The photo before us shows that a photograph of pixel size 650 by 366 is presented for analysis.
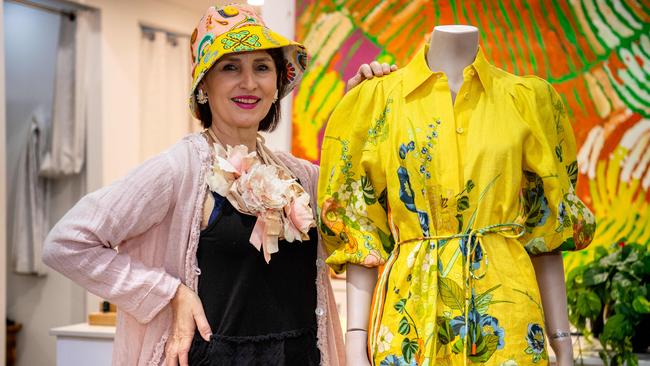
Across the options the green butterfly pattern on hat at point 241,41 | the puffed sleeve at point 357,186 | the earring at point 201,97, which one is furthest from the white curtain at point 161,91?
the puffed sleeve at point 357,186

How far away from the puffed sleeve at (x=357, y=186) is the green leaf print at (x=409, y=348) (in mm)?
163

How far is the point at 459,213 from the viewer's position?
4.93 ft

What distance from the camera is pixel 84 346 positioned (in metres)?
3.04

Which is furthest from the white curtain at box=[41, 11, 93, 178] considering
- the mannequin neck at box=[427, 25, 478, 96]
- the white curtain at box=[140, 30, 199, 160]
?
the mannequin neck at box=[427, 25, 478, 96]

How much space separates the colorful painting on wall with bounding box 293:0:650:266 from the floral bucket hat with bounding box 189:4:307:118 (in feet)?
4.90

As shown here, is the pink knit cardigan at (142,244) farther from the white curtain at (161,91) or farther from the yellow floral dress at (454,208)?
the white curtain at (161,91)

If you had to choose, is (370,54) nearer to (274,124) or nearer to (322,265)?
(274,124)

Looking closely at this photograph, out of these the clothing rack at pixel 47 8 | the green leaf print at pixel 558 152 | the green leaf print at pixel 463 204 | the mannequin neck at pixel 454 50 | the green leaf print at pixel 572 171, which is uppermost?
the clothing rack at pixel 47 8

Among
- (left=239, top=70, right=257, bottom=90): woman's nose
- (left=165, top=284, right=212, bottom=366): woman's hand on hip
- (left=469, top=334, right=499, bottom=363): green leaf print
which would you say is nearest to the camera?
(left=469, top=334, right=499, bottom=363): green leaf print

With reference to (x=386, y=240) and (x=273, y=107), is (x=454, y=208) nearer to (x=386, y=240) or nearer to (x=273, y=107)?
(x=386, y=240)

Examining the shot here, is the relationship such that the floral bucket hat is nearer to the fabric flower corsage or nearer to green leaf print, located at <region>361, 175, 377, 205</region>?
the fabric flower corsage

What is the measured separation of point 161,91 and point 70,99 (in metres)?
0.76

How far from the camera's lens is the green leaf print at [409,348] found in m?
1.48

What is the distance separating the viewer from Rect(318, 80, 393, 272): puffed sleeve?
157 cm
